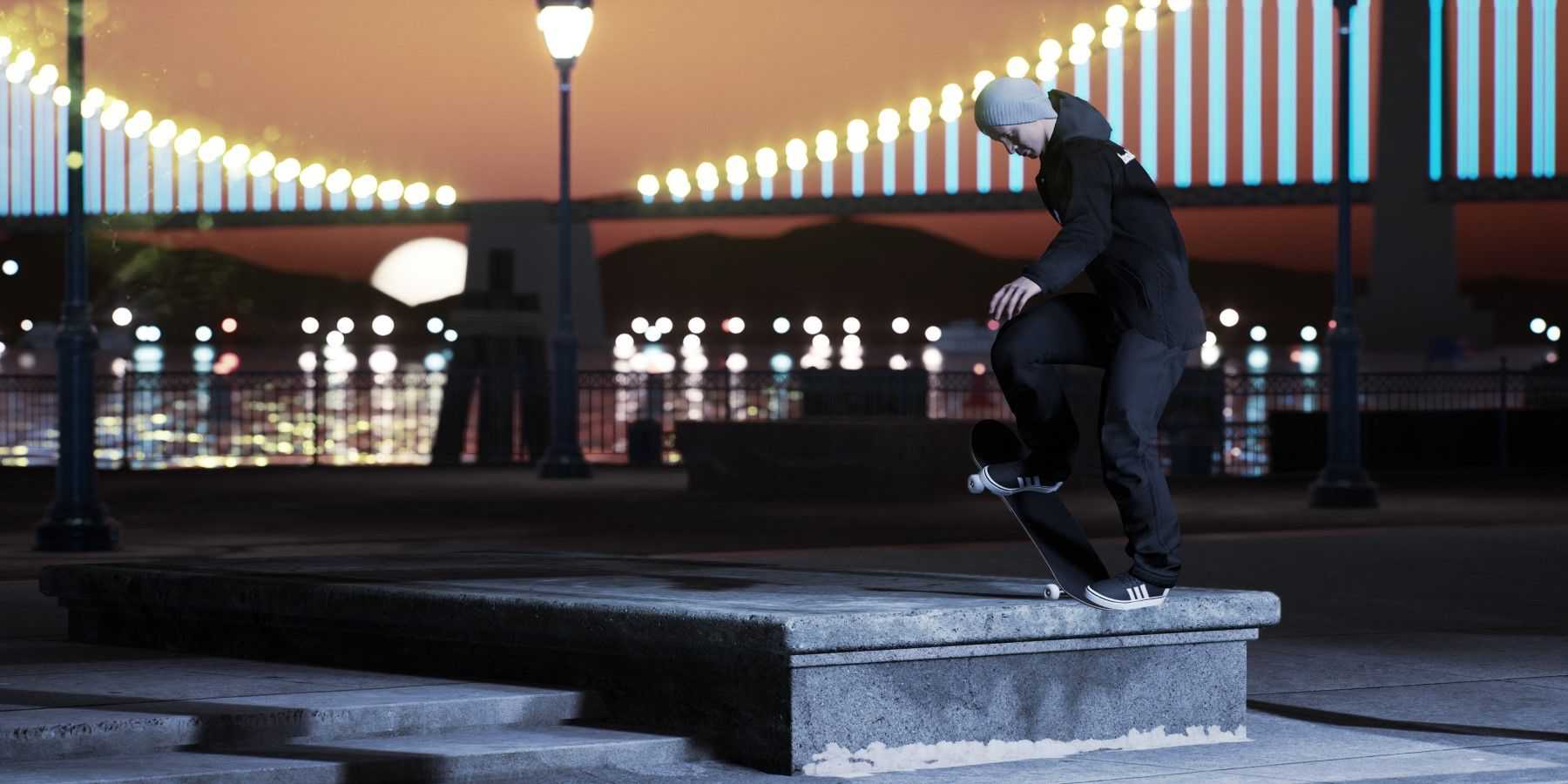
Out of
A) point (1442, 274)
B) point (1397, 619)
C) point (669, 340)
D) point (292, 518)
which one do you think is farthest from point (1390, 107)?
point (669, 340)

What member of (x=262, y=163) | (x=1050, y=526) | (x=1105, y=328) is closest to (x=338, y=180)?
(x=262, y=163)

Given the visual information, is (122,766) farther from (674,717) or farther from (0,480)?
(0,480)

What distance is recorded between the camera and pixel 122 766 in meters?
5.30

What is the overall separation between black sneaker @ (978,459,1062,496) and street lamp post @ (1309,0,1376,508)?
11.5m

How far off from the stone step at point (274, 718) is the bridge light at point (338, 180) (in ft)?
152

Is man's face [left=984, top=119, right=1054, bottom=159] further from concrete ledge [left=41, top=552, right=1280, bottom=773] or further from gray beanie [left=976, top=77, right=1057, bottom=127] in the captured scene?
concrete ledge [left=41, top=552, right=1280, bottom=773]

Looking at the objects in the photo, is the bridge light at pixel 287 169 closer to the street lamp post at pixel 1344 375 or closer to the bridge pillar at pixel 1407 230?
the bridge pillar at pixel 1407 230

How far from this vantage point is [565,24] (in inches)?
822

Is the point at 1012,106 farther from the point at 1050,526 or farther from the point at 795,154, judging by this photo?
the point at 795,154

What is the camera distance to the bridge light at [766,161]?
53094 mm

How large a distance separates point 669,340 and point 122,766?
84.0 metres

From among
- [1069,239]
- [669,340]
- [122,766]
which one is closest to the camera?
[122,766]

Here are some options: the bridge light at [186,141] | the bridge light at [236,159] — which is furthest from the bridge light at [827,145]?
the bridge light at [186,141]

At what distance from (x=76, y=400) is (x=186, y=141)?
4000cm
